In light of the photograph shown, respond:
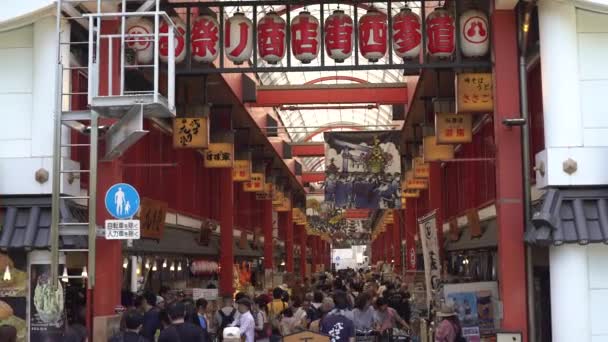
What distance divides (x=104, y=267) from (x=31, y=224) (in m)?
1.44

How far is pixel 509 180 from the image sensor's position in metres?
11.8

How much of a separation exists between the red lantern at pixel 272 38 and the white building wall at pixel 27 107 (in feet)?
11.6

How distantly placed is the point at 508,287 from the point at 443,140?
6020 millimetres

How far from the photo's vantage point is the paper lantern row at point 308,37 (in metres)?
13.2

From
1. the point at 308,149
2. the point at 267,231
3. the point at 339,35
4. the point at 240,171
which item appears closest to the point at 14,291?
the point at 339,35

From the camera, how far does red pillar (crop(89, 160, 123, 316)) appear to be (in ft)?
39.4

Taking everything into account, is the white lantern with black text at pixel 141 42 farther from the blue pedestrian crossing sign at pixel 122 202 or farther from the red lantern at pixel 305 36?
the blue pedestrian crossing sign at pixel 122 202

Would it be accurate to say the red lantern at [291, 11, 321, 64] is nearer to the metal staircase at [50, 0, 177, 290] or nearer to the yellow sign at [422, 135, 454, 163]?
the metal staircase at [50, 0, 177, 290]

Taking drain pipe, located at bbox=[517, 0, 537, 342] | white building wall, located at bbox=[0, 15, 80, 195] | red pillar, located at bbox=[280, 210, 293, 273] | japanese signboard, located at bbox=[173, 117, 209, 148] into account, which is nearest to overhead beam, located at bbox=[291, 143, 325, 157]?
red pillar, located at bbox=[280, 210, 293, 273]

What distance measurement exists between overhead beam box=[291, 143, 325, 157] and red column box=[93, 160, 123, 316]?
26.4 meters

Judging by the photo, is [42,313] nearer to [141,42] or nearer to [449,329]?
[141,42]

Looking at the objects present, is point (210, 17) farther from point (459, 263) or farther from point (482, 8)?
point (459, 263)

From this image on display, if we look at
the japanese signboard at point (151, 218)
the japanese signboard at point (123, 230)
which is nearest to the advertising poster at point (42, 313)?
the japanese signboard at point (123, 230)

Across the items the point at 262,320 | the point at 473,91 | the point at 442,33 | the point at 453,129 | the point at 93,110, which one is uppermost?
the point at 442,33
